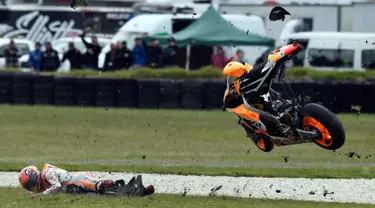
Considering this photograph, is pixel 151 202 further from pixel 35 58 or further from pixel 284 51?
pixel 35 58

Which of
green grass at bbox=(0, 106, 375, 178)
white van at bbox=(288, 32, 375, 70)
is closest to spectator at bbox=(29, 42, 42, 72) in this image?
green grass at bbox=(0, 106, 375, 178)

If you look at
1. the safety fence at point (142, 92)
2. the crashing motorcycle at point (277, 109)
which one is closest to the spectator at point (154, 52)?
the safety fence at point (142, 92)

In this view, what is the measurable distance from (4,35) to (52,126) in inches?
752

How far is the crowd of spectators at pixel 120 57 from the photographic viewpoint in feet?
93.1

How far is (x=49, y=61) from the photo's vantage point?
29.9 m

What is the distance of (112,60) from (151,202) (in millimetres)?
17203

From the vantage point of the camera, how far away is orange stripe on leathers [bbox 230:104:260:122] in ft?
44.4

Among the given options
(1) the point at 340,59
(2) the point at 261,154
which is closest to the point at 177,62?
(1) the point at 340,59

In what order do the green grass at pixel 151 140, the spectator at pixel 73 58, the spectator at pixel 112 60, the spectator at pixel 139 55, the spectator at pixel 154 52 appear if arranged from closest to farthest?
the green grass at pixel 151 140
the spectator at pixel 154 52
the spectator at pixel 139 55
the spectator at pixel 112 60
the spectator at pixel 73 58

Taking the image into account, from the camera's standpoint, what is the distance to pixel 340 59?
30.8m

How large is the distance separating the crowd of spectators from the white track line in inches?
505

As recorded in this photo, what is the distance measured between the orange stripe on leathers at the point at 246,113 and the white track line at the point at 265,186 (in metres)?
0.90

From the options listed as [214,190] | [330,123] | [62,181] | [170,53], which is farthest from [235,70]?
[170,53]

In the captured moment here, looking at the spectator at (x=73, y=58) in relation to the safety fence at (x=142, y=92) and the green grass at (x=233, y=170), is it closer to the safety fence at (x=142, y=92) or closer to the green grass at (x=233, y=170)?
the safety fence at (x=142, y=92)
